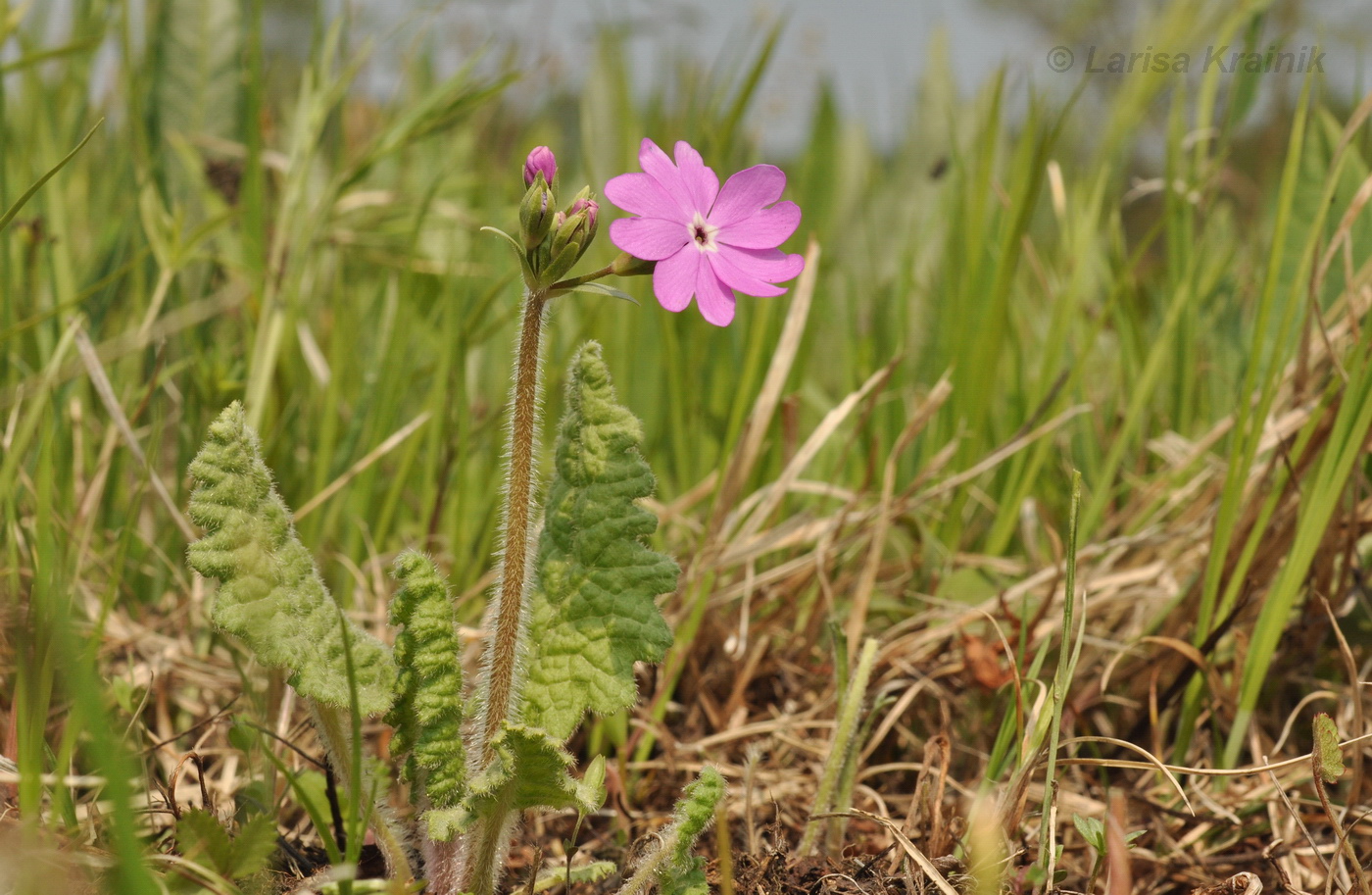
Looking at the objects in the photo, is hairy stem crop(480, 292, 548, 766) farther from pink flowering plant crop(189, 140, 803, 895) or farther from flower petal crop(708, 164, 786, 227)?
flower petal crop(708, 164, 786, 227)

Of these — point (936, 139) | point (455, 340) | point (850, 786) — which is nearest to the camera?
point (850, 786)

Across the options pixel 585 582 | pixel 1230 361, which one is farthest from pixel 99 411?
pixel 1230 361

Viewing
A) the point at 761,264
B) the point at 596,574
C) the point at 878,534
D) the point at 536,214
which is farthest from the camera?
the point at 878,534

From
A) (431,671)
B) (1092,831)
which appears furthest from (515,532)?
(1092,831)

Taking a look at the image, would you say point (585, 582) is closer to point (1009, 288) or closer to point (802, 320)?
point (802, 320)

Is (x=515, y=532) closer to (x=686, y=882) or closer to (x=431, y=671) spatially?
(x=431, y=671)

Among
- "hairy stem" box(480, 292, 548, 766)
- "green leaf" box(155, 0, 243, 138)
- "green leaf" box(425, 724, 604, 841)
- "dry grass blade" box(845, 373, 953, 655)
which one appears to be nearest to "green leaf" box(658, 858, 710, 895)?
"green leaf" box(425, 724, 604, 841)
